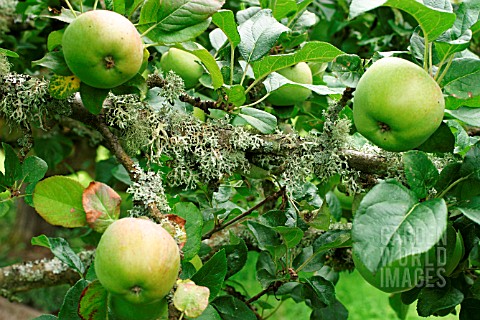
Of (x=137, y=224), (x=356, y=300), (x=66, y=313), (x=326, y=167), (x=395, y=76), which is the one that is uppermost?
(x=395, y=76)

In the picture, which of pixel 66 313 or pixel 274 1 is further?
pixel 274 1

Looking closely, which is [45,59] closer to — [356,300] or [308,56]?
[308,56]

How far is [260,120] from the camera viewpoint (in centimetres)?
88

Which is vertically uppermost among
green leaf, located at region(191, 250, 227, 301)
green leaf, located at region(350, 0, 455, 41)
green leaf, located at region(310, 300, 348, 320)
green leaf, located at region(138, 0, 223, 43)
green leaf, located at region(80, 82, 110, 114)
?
green leaf, located at region(350, 0, 455, 41)

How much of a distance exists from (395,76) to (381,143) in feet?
0.33

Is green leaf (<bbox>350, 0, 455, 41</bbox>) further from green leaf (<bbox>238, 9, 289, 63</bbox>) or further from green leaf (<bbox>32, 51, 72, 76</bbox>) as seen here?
green leaf (<bbox>32, 51, 72, 76</bbox>)

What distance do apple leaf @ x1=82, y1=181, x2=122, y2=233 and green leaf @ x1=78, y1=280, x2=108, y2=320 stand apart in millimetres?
74

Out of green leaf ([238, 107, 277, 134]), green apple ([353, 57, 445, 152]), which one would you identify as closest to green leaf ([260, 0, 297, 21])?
green leaf ([238, 107, 277, 134])

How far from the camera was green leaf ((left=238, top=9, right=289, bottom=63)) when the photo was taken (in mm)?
899

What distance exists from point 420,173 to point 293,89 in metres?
0.41

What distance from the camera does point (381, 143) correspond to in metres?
0.73

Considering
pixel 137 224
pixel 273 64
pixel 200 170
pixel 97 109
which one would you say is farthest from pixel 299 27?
pixel 137 224

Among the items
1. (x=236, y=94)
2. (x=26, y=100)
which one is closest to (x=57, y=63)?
(x=26, y=100)

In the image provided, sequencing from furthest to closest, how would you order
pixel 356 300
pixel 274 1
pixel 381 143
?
pixel 356 300
pixel 274 1
pixel 381 143
